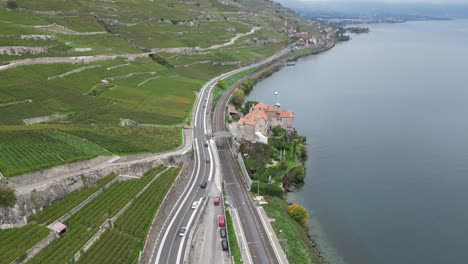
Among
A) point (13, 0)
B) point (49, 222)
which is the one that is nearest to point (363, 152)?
point (49, 222)

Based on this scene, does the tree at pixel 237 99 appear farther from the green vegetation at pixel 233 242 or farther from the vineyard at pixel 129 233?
the vineyard at pixel 129 233

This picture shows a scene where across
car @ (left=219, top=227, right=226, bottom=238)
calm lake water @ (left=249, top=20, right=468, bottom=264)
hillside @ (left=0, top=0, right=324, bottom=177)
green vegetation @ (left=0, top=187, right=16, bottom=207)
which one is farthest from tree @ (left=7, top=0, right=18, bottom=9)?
car @ (left=219, top=227, right=226, bottom=238)

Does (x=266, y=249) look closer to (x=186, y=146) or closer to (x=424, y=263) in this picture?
(x=424, y=263)

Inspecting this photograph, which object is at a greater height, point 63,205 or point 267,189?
point 63,205

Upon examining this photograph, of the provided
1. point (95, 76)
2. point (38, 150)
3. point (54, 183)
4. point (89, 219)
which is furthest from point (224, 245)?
point (95, 76)

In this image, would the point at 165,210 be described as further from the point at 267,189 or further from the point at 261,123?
the point at 261,123

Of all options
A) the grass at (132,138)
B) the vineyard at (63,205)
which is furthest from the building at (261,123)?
the vineyard at (63,205)
